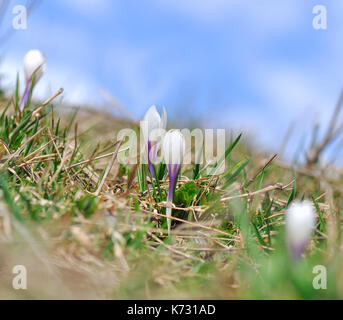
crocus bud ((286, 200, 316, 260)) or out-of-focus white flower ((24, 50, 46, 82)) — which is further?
out-of-focus white flower ((24, 50, 46, 82))

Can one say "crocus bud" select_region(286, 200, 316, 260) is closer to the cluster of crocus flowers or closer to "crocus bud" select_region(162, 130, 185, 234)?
"crocus bud" select_region(162, 130, 185, 234)

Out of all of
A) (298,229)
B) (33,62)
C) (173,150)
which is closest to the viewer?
(298,229)

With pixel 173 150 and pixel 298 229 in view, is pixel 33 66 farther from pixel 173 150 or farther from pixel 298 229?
pixel 298 229

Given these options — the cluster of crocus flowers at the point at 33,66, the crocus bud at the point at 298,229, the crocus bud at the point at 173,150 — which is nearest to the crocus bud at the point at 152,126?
the crocus bud at the point at 173,150

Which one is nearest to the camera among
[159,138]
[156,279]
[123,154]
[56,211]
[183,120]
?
[156,279]

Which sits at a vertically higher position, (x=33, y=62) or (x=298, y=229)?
(x=33, y=62)

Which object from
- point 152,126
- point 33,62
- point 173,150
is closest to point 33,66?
point 33,62

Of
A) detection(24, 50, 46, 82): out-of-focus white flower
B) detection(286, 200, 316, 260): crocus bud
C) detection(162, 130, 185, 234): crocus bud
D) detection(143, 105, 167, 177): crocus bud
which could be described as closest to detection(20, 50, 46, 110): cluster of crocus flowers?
detection(24, 50, 46, 82): out-of-focus white flower
